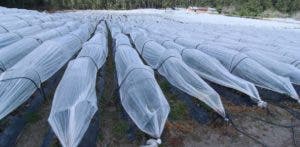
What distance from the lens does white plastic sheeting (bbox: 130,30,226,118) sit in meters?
7.34

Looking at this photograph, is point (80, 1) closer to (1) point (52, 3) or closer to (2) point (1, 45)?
(1) point (52, 3)

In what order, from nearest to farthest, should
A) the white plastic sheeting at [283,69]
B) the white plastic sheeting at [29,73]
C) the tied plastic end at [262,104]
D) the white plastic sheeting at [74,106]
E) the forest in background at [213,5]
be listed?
the white plastic sheeting at [74,106]
the white plastic sheeting at [29,73]
the tied plastic end at [262,104]
the white plastic sheeting at [283,69]
the forest in background at [213,5]

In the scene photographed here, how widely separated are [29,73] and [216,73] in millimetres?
4537

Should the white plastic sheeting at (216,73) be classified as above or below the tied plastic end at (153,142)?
above

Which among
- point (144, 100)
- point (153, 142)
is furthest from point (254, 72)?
point (153, 142)

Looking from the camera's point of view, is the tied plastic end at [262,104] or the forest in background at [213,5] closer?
the tied plastic end at [262,104]

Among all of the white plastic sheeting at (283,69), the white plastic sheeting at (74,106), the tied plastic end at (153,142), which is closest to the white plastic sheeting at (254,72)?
the white plastic sheeting at (283,69)

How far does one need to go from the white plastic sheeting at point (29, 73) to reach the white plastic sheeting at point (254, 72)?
4.85 m

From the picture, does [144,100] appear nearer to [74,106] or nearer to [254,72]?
[74,106]

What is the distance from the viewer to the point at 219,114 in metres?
7.34

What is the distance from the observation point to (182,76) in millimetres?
8469

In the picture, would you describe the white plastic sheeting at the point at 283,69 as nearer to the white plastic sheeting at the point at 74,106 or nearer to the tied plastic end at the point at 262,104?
the tied plastic end at the point at 262,104

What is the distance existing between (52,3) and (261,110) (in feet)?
169

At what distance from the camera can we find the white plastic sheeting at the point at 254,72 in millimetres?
8562
